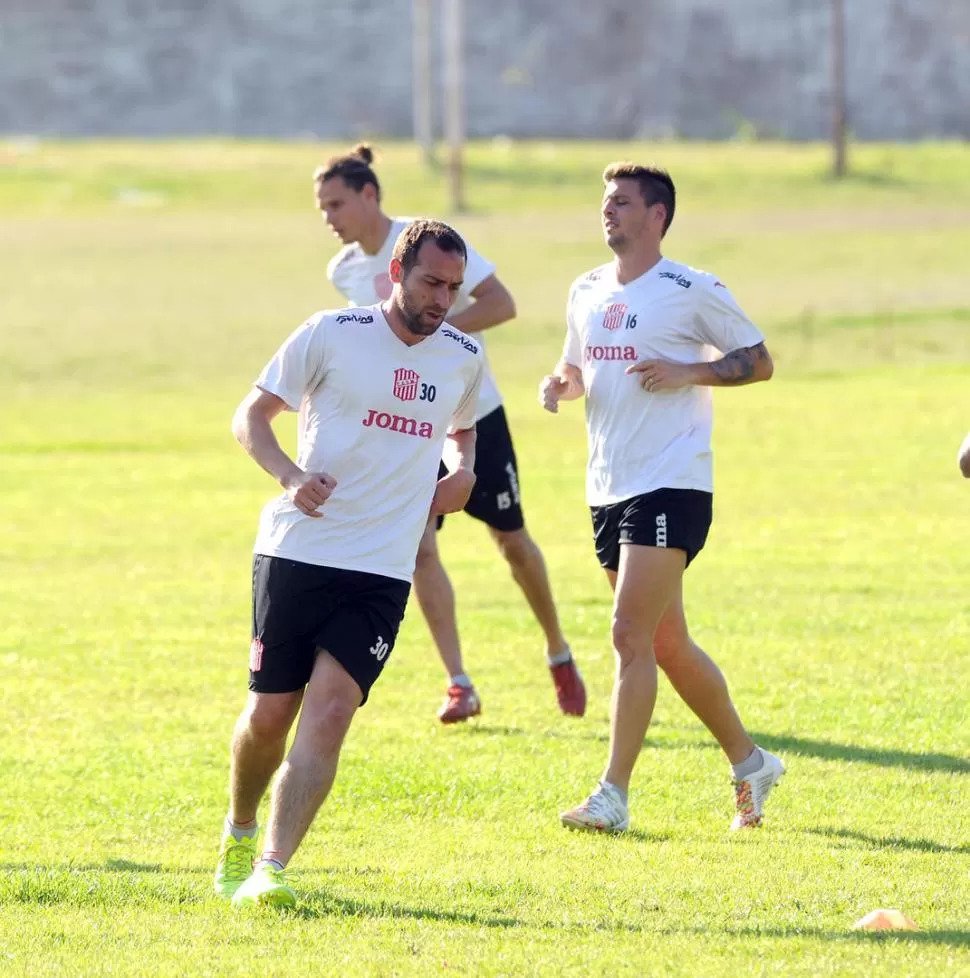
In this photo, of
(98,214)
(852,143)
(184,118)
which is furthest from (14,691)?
Answer: (184,118)

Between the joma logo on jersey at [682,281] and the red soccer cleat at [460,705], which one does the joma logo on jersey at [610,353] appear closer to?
the joma logo on jersey at [682,281]

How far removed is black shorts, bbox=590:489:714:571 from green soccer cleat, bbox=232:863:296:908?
1.98m

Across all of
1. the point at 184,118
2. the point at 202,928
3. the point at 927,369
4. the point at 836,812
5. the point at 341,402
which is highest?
the point at 341,402

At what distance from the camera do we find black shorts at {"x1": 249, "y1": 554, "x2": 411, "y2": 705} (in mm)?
6070

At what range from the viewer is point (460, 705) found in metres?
9.12

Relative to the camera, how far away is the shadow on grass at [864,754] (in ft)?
26.1

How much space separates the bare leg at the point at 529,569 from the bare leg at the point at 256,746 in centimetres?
336

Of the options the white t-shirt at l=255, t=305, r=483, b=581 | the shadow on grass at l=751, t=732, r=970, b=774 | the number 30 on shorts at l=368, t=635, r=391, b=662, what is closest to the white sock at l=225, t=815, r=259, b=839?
the number 30 on shorts at l=368, t=635, r=391, b=662

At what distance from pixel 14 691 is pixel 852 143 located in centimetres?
5856

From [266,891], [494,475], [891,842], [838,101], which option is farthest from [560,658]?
[838,101]

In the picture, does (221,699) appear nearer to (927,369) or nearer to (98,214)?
(927,369)

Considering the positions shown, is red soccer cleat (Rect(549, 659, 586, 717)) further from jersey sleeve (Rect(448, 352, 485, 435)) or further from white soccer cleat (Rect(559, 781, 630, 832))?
jersey sleeve (Rect(448, 352, 485, 435))

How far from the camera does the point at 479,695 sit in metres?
9.79

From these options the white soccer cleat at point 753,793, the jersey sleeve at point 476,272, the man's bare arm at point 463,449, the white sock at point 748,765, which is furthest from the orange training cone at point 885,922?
the jersey sleeve at point 476,272
